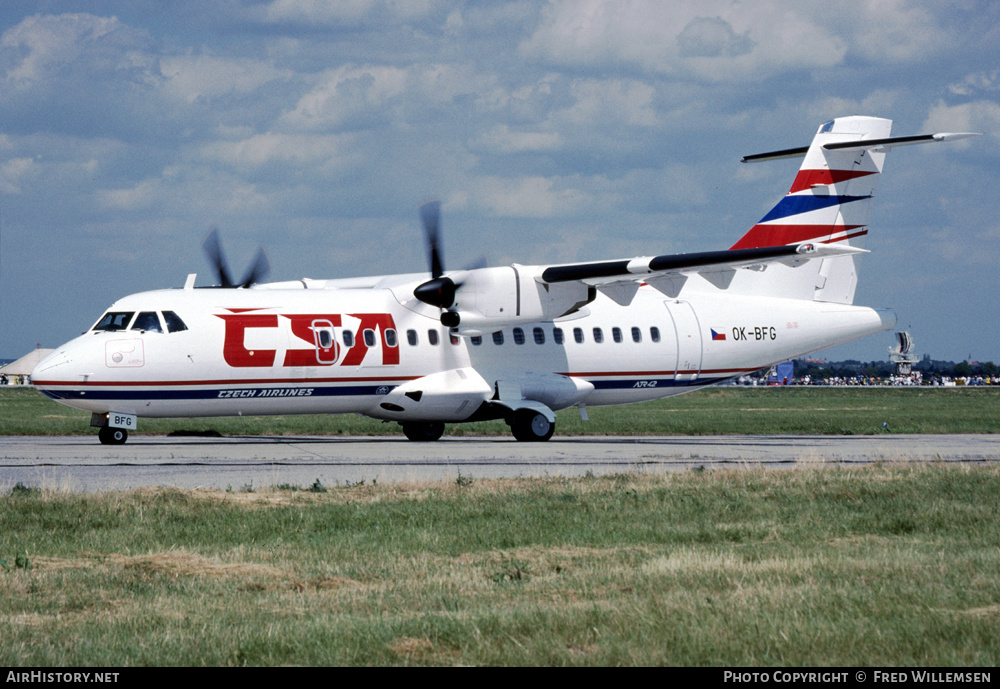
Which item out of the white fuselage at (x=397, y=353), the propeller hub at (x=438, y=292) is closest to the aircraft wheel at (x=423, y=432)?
the white fuselage at (x=397, y=353)

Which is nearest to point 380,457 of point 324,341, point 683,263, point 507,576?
point 324,341

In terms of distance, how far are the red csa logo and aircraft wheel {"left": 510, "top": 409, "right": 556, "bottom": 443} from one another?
361cm

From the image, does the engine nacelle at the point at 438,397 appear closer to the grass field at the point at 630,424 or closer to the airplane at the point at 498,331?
the airplane at the point at 498,331

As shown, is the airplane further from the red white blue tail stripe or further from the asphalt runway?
the asphalt runway

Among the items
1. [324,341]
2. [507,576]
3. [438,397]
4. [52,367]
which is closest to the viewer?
[507,576]

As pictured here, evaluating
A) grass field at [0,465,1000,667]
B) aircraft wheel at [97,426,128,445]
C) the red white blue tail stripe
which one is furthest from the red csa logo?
the red white blue tail stripe

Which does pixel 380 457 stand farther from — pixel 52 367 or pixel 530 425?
pixel 52 367

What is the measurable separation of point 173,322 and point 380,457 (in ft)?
20.4

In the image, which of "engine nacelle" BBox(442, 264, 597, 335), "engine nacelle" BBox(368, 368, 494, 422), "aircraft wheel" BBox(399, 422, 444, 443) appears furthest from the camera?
"aircraft wheel" BBox(399, 422, 444, 443)

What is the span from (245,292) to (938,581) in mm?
19417

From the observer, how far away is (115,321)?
2367 centimetres

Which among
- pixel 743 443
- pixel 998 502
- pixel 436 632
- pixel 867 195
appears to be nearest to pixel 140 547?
pixel 436 632

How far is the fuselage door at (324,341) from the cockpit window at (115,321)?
13.6 feet

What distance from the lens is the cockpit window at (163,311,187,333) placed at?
77.5 feet
